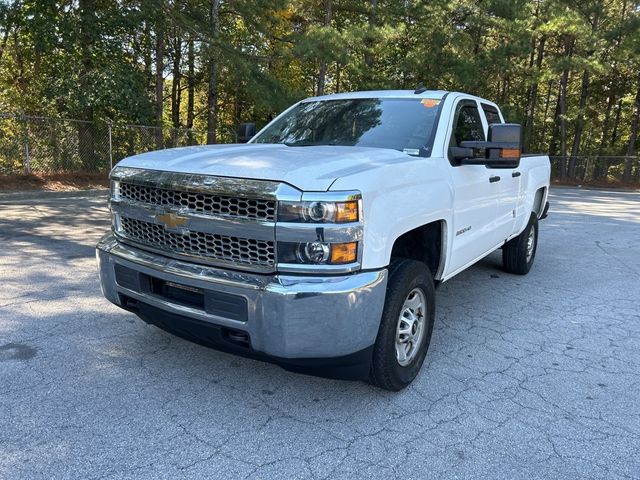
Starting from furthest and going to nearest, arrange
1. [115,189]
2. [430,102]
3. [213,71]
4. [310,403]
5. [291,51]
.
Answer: [213,71] → [291,51] → [430,102] → [115,189] → [310,403]

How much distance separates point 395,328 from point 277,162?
117 centimetres

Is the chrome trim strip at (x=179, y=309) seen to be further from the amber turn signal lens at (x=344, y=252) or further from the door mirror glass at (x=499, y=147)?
the door mirror glass at (x=499, y=147)

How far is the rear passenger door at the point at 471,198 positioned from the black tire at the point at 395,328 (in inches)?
29.0

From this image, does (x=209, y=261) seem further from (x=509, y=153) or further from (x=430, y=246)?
(x=509, y=153)

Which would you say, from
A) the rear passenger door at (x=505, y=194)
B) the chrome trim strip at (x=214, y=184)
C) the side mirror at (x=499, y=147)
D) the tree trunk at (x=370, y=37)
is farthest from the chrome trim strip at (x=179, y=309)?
the tree trunk at (x=370, y=37)

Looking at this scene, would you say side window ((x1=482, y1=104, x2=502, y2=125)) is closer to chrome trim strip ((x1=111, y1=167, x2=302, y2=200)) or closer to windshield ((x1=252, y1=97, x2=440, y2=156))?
windshield ((x1=252, y1=97, x2=440, y2=156))

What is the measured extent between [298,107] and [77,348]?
9.27 ft

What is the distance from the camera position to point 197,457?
8.00 feet

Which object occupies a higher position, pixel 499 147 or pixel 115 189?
pixel 499 147

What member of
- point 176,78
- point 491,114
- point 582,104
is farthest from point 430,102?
point 582,104

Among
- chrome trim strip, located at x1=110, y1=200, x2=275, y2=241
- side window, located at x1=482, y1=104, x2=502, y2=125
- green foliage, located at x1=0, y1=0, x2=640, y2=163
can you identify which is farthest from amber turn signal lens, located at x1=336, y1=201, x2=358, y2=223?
green foliage, located at x1=0, y1=0, x2=640, y2=163

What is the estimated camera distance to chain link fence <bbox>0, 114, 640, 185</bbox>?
13.3 metres

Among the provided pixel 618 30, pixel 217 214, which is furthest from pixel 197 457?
pixel 618 30

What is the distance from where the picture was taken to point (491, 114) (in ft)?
17.5
